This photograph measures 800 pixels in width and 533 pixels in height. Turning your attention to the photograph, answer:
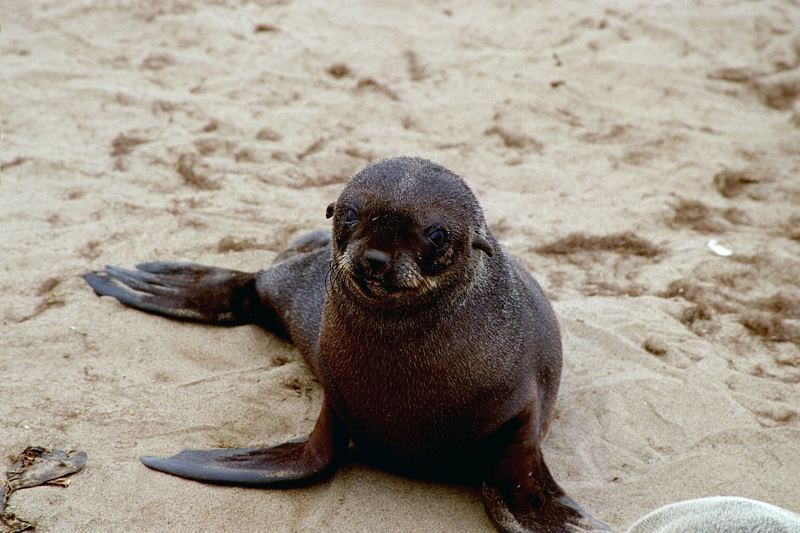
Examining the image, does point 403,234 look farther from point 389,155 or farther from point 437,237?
point 389,155

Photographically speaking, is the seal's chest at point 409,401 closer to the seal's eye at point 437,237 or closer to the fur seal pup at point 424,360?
the fur seal pup at point 424,360

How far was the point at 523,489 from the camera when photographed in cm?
355

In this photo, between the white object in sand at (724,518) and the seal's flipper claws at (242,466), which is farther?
the seal's flipper claws at (242,466)

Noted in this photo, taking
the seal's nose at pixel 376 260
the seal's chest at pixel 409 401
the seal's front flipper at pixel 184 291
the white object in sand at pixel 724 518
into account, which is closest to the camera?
the white object in sand at pixel 724 518

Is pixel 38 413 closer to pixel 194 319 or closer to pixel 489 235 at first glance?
pixel 194 319

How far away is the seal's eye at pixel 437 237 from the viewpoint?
10.8ft

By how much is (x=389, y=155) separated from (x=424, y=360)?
3543 millimetres

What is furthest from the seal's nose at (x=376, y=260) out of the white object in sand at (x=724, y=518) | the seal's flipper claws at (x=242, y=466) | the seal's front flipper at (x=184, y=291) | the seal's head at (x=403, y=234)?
the seal's front flipper at (x=184, y=291)

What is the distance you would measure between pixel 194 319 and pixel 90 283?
1.98ft

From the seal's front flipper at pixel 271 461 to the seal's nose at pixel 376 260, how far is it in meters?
0.84

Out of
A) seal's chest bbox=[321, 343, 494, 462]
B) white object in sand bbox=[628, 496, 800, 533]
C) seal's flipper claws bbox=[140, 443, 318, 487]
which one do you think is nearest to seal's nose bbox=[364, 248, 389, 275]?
seal's chest bbox=[321, 343, 494, 462]

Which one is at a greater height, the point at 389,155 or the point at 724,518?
the point at 724,518

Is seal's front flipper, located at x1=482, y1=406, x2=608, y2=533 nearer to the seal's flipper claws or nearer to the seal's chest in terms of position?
the seal's chest

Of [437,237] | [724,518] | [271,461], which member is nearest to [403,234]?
[437,237]
